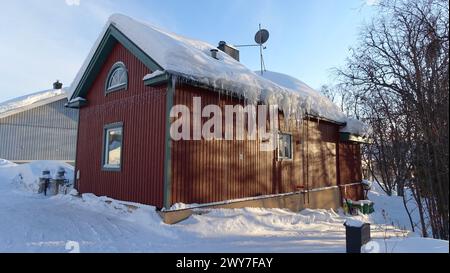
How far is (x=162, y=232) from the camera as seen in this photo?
6.28 metres

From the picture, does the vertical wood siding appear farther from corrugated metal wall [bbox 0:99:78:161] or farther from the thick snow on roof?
corrugated metal wall [bbox 0:99:78:161]

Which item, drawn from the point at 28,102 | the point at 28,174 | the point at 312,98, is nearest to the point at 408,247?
the point at 312,98

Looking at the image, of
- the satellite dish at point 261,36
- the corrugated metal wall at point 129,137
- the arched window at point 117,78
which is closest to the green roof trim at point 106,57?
the corrugated metal wall at point 129,137

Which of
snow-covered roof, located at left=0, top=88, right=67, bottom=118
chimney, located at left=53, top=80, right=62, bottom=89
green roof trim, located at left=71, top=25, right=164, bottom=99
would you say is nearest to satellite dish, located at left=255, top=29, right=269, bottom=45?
green roof trim, located at left=71, top=25, right=164, bottom=99

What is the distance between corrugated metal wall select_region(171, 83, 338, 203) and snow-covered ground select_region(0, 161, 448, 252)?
24.0 inches

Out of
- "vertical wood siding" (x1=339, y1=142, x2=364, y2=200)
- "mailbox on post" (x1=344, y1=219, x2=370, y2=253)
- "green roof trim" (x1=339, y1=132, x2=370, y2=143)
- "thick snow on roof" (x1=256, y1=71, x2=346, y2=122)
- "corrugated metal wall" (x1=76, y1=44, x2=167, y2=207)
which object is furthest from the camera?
"vertical wood siding" (x1=339, y1=142, x2=364, y2=200)

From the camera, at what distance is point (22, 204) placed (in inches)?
355

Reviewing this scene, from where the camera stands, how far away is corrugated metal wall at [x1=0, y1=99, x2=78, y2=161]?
20297 mm

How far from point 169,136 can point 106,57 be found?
443 cm

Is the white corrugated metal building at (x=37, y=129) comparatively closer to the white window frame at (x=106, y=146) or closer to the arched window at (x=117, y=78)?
the arched window at (x=117, y=78)

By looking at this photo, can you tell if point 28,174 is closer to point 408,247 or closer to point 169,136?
point 169,136

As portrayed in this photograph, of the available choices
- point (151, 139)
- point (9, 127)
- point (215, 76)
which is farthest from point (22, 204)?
point (9, 127)
